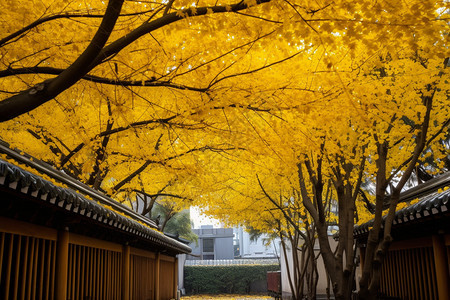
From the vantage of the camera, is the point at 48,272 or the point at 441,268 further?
the point at 441,268

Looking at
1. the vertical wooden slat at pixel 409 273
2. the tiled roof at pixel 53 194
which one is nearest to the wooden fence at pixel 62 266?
the tiled roof at pixel 53 194

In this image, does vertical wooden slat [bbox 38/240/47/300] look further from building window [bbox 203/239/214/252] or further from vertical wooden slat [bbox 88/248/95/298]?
building window [bbox 203/239/214/252]

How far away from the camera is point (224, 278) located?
38.6 meters

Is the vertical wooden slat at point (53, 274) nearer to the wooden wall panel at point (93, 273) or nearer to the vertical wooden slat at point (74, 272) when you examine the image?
the wooden wall panel at point (93, 273)

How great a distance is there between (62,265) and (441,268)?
6382 millimetres

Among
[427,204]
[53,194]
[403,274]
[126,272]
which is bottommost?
[403,274]

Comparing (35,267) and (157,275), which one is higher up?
(35,267)

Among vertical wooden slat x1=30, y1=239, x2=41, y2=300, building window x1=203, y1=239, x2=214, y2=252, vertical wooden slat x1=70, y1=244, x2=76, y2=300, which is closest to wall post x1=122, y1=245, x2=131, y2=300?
vertical wooden slat x1=70, y1=244, x2=76, y2=300

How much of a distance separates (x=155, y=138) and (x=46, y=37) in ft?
24.1

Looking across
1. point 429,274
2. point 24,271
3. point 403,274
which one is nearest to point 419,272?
point 429,274

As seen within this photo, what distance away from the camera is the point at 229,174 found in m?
14.6

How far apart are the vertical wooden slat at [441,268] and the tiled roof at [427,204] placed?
70 cm

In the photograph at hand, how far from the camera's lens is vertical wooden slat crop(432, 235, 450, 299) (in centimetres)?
752

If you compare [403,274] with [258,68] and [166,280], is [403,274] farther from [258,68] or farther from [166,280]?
[166,280]
